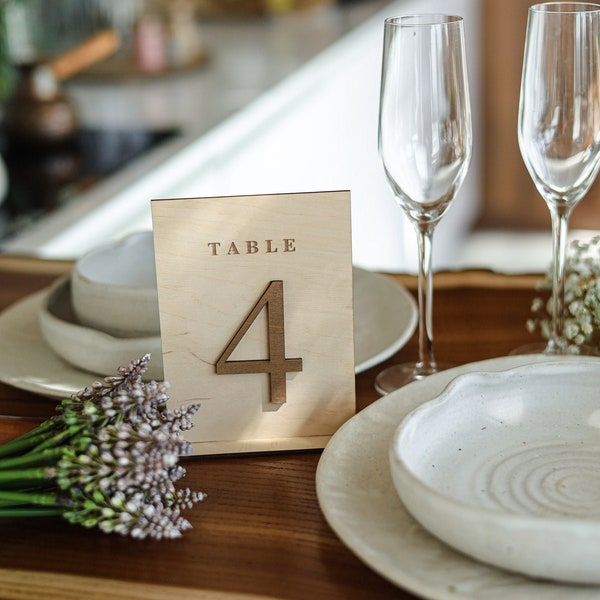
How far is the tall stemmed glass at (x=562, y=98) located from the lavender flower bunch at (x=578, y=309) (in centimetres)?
8

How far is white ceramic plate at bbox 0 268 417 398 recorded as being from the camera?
0.67 m

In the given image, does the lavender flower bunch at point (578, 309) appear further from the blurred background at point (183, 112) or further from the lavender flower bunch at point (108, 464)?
the blurred background at point (183, 112)

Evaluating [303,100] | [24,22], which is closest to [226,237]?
[303,100]

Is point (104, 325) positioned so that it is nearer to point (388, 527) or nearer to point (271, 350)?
point (271, 350)

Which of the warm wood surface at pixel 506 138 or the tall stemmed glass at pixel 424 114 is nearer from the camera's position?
the tall stemmed glass at pixel 424 114

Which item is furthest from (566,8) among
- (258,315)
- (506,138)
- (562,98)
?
(506,138)

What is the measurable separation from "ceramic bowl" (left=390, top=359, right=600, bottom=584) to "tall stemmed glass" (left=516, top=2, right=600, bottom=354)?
14cm

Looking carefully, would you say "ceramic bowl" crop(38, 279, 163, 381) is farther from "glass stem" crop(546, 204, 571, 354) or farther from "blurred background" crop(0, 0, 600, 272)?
"blurred background" crop(0, 0, 600, 272)

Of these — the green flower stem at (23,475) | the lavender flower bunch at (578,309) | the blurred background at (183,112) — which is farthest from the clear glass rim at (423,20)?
the blurred background at (183,112)

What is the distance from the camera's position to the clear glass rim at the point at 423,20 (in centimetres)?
58

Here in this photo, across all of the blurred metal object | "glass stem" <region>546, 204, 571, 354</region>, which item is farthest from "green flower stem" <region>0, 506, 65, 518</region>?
the blurred metal object

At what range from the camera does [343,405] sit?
0.59 m

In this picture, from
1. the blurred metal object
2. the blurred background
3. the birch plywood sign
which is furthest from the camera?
the blurred metal object

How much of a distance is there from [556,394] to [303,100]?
1.46 metres
